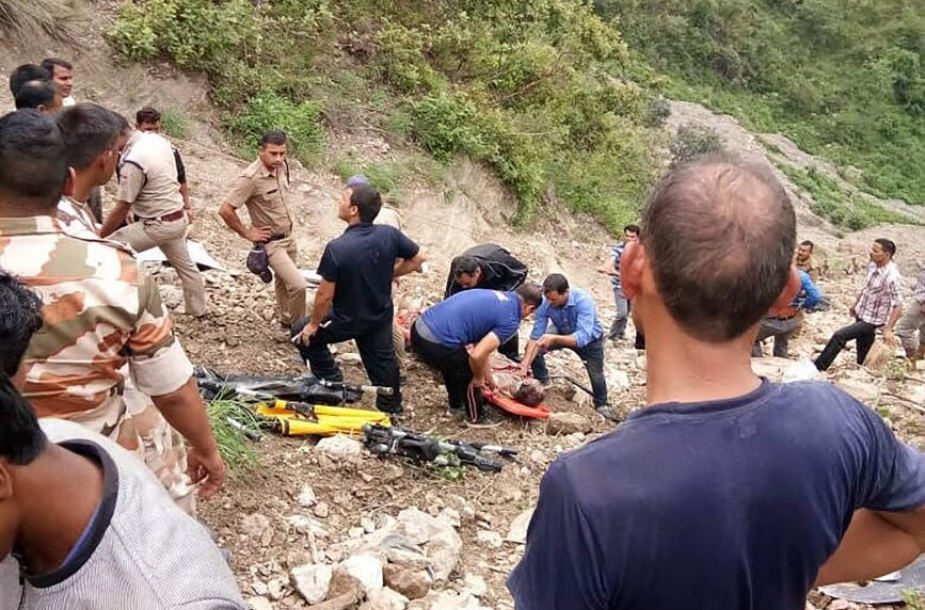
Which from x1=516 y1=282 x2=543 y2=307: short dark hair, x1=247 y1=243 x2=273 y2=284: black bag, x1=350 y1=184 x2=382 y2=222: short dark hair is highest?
x1=350 y1=184 x2=382 y2=222: short dark hair

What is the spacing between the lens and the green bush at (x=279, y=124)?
10.4m

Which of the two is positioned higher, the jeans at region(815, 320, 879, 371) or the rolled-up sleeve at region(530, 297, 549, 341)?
the rolled-up sleeve at region(530, 297, 549, 341)

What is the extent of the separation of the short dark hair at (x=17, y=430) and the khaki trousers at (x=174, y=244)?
408 cm

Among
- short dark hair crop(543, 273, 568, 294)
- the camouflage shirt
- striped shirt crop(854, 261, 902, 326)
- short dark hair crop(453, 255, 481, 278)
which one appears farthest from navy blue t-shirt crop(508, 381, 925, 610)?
striped shirt crop(854, 261, 902, 326)

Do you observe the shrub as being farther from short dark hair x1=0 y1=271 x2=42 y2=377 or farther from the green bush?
short dark hair x1=0 y1=271 x2=42 y2=377

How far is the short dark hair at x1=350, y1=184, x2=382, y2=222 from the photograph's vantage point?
499cm

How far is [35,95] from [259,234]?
1.70m

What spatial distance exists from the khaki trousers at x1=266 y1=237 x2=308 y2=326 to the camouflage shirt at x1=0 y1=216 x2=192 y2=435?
12.1ft

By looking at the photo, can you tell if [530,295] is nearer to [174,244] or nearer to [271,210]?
[271,210]

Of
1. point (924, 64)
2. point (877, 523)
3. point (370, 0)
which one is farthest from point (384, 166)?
point (924, 64)

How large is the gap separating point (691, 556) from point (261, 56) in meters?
10.8

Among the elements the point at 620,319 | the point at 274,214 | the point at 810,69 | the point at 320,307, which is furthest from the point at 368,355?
the point at 810,69

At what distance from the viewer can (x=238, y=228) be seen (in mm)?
5938

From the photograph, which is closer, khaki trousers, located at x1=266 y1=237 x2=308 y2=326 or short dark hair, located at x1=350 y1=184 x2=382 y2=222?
short dark hair, located at x1=350 y1=184 x2=382 y2=222
